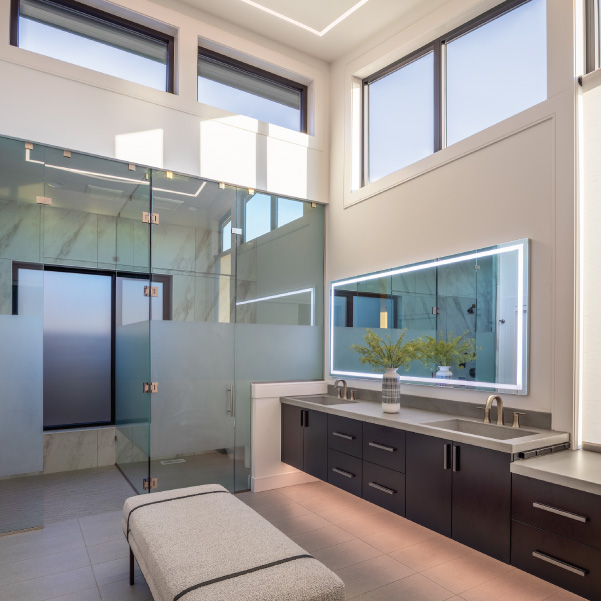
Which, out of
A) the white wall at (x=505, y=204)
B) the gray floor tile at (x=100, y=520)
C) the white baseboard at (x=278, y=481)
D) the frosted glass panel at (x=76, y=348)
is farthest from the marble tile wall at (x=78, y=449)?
the white wall at (x=505, y=204)

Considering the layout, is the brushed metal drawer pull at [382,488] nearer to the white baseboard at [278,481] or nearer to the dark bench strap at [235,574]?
the dark bench strap at [235,574]

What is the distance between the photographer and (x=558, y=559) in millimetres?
1995

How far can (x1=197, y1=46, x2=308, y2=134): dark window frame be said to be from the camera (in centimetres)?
417

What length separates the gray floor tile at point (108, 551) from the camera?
285 cm

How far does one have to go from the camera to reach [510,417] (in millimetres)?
2834

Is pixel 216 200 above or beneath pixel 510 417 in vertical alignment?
above

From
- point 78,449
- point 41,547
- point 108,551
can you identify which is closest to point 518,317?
point 108,551

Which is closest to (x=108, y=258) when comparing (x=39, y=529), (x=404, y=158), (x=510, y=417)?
(x=39, y=529)

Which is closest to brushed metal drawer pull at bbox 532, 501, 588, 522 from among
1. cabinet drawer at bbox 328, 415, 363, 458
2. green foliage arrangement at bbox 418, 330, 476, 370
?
green foliage arrangement at bbox 418, 330, 476, 370

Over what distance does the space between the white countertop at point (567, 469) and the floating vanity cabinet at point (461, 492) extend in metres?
0.11

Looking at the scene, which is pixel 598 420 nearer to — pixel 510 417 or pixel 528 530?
pixel 510 417

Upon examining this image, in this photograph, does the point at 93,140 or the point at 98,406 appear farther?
Answer: the point at 98,406

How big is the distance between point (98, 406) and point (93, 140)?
113 inches

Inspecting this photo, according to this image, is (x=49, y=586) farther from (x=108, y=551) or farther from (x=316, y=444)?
(x=316, y=444)
